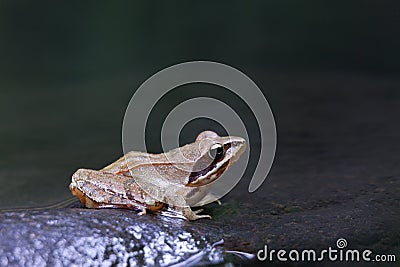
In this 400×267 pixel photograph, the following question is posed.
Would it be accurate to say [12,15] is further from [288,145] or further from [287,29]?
[288,145]

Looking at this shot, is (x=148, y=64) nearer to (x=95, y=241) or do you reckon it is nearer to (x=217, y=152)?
(x=217, y=152)

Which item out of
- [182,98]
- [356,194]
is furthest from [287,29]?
[356,194]

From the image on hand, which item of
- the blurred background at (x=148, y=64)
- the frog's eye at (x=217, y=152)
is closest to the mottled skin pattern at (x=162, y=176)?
the frog's eye at (x=217, y=152)

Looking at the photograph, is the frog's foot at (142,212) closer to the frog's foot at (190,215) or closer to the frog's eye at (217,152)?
the frog's foot at (190,215)

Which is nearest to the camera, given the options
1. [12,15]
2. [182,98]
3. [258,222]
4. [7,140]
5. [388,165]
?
[258,222]

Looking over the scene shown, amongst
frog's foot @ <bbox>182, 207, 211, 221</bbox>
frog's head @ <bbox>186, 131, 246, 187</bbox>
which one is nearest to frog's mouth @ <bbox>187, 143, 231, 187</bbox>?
frog's head @ <bbox>186, 131, 246, 187</bbox>

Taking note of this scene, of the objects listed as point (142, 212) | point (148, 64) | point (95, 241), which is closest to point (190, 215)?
point (142, 212)
